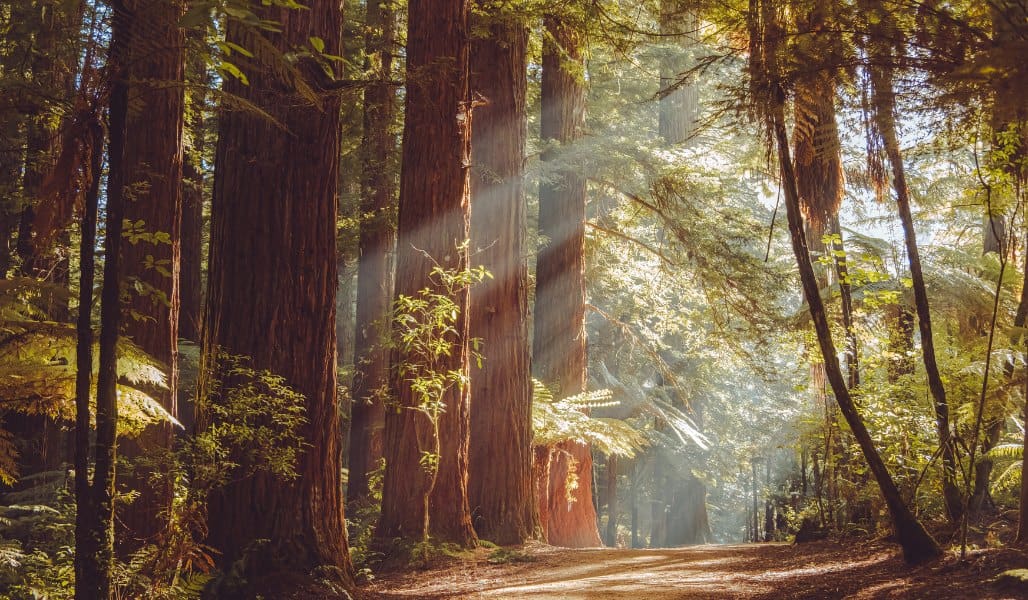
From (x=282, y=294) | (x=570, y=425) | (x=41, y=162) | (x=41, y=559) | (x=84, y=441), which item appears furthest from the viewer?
(x=570, y=425)

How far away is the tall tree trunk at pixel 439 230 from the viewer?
322 inches

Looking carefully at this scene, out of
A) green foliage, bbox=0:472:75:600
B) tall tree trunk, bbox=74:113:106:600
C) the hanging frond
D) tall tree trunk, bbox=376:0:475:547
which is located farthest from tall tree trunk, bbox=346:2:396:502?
tall tree trunk, bbox=74:113:106:600

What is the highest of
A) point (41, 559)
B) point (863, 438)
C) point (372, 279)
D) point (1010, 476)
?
point (372, 279)

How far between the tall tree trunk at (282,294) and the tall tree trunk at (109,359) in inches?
74.8

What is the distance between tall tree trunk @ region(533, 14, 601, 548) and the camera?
481 inches

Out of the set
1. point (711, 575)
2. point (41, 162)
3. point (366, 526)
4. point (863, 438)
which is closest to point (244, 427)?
point (41, 162)

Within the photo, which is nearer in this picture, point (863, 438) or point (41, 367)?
point (41, 367)

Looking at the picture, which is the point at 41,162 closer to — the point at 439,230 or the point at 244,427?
the point at 244,427

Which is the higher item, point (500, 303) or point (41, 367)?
point (500, 303)

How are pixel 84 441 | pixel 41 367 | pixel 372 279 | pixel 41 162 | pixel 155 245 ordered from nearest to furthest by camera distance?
pixel 84 441 < pixel 41 367 < pixel 41 162 < pixel 155 245 < pixel 372 279

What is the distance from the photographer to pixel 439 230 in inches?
329

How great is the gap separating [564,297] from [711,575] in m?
6.57

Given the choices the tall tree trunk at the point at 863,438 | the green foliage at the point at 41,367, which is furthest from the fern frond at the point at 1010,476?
the green foliage at the point at 41,367

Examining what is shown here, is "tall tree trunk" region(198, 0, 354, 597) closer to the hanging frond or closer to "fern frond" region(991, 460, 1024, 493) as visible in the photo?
the hanging frond
